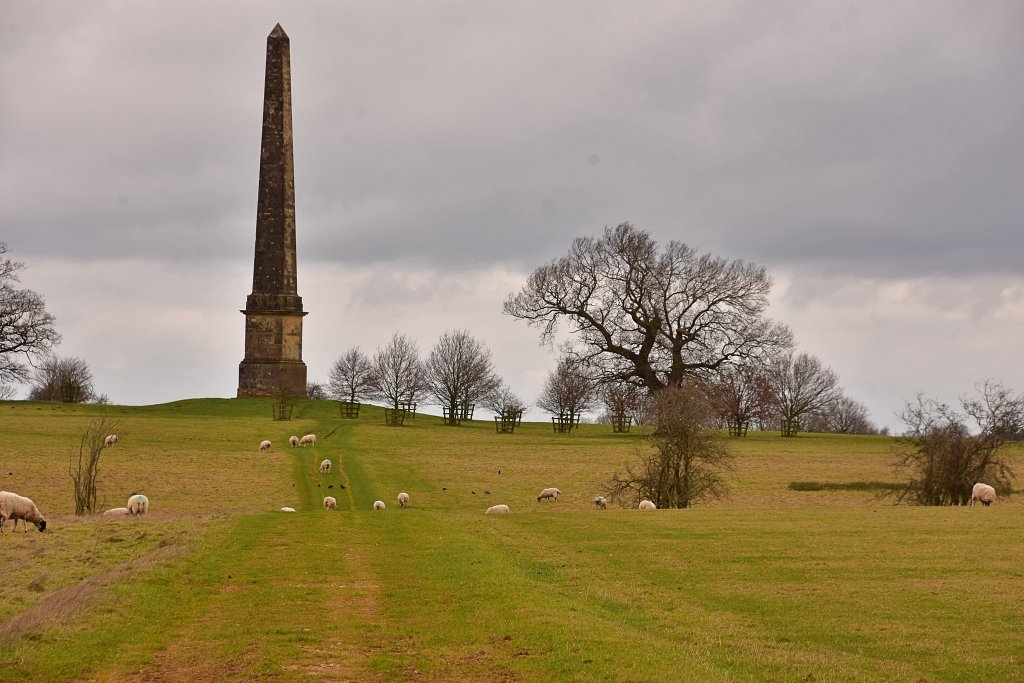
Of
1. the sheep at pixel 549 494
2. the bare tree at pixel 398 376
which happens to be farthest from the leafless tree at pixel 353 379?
the sheep at pixel 549 494


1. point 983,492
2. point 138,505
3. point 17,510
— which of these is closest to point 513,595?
point 17,510

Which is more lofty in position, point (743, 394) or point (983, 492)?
point (743, 394)

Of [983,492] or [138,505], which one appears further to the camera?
[983,492]

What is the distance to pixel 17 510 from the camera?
85.1ft

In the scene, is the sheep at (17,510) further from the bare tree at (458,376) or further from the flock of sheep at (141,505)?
the bare tree at (458,376)

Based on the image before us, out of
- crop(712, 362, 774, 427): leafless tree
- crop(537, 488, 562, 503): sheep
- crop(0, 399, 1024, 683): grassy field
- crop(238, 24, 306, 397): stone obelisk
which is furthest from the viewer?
crop(238, 24, 306, 397): stone obelisk

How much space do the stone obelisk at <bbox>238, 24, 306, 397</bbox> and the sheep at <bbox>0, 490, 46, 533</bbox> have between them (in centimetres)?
5446

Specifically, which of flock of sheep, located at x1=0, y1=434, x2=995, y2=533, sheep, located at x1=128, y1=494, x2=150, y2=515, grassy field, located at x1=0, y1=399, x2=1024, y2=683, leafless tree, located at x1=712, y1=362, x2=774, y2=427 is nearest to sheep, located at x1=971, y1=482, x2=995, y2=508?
flock of sheep, located at x1=0, y1=434, x2=995, y2=533

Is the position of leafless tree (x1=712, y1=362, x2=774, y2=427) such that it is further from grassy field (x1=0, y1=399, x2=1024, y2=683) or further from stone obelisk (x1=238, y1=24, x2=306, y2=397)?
grassy field (x1=0, y1=399, x2=1024, y2=683)

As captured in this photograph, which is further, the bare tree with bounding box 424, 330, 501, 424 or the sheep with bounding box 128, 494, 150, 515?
the bare tree with bounding box 424, 330, 501, 424

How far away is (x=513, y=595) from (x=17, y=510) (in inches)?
547

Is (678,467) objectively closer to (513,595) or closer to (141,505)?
(141,505)

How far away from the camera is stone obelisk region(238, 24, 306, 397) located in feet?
269

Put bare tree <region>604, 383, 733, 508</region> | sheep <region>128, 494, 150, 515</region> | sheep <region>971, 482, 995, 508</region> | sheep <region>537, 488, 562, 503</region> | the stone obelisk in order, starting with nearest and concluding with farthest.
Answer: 1. sheep <region>128, 494, 150, 515</region>
2. sheep <region>971, 482, 995, 508</region>
3. bare tree <region>604, 383, 733, 508</region>
4. sheep <region>537, 488, 562, 503</region>
5. the stone obelisk
